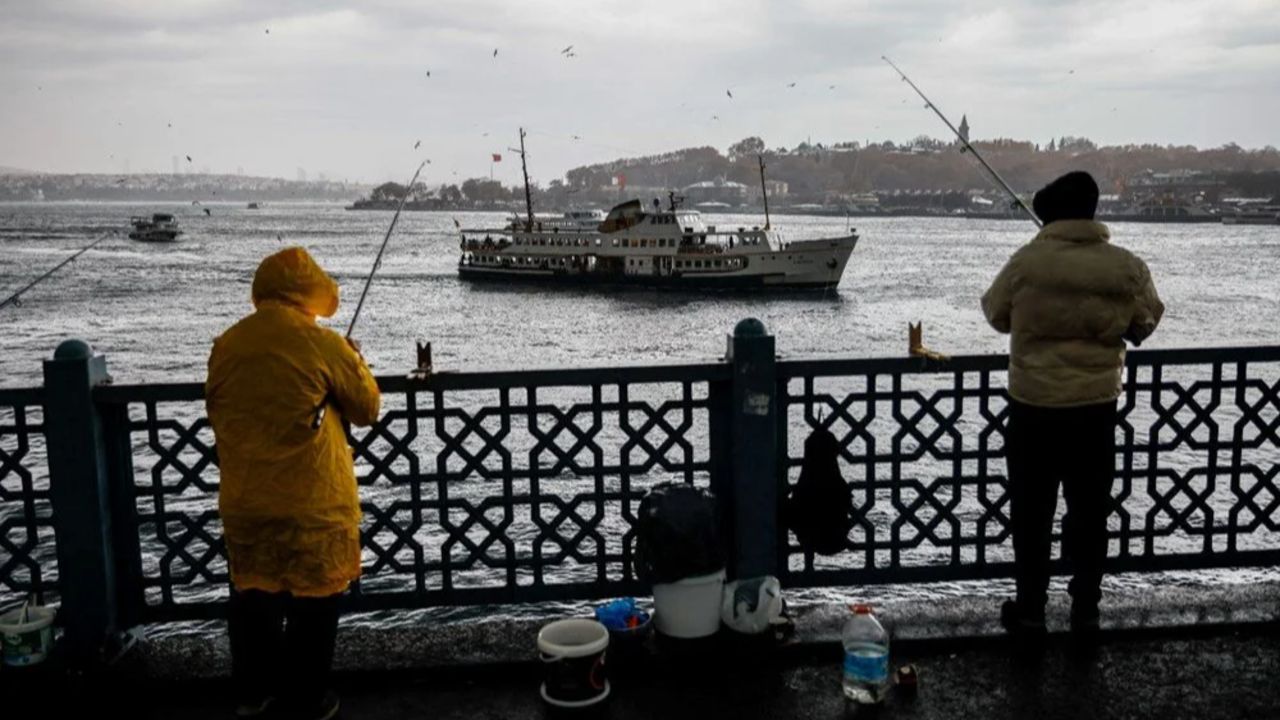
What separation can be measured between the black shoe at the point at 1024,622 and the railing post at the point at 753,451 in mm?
943

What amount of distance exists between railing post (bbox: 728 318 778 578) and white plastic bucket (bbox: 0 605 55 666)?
2572 millimetres

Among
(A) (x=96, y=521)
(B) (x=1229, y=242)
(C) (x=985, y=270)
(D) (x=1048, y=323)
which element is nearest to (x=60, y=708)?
(A) (x=96, y=521)

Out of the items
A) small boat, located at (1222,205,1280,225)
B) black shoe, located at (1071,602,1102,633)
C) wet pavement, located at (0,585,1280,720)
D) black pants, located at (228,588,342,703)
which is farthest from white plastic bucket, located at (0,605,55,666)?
small boat, located at (1222,205,1280,225)

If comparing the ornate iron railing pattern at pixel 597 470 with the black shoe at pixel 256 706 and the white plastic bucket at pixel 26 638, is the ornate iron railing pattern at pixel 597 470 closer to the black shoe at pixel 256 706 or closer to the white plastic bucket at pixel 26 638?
the white plastic bucket at pixel 26 638

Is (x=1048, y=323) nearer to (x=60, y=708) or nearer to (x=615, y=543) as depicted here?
(x=60, y=708)

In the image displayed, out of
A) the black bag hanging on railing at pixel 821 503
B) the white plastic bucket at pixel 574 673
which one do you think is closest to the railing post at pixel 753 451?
the black bag hanging on railing at pixel 821 503

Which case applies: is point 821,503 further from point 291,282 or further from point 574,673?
point 291,282

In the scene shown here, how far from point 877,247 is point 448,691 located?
115 metres

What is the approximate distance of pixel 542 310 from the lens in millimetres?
58312

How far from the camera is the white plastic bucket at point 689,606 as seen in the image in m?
4.03

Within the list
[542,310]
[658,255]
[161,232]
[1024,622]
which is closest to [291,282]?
[1024,622]

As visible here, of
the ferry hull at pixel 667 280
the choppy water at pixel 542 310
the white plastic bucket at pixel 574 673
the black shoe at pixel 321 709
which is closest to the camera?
the black shoe at pixel 321 709

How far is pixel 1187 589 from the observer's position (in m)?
4.68

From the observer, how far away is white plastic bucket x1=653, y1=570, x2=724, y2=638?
13.2 ft
